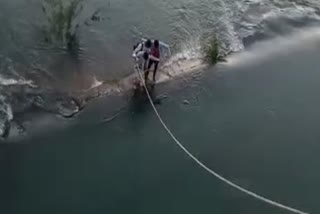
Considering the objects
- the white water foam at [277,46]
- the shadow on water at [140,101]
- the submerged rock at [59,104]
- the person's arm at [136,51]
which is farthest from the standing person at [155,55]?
the white water foam at [277,46]

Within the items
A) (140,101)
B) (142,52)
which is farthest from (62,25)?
(140,101)

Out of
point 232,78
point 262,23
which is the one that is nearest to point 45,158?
point 232,78

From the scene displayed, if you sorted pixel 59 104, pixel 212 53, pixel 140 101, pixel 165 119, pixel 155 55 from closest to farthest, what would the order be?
pixel 59 104, pixel 165 119, pixel 140 101, pixel 155 55, pixel 212 53

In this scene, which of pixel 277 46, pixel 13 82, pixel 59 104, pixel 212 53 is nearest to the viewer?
pixel 59 104

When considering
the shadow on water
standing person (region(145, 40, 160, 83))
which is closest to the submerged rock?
the shadow on water

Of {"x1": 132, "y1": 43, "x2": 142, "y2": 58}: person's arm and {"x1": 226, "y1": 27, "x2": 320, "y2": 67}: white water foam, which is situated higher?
{"x1": 132, "y1": 43, "x2": 142, "y2": 58}: person's arm

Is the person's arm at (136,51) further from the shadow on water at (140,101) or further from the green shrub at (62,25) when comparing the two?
the green shrub at (62,25)

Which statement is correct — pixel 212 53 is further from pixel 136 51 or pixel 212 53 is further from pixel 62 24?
pixel 62 24

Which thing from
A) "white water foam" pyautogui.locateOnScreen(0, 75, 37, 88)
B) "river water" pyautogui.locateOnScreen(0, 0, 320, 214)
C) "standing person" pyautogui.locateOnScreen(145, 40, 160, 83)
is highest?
"standing person" pyautogui.locateOnScreen(145, 40, 160, 83)

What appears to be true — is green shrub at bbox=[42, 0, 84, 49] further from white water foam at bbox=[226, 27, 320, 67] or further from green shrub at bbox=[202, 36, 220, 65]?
white water foam at bbox=[226, 27, 320, 67]

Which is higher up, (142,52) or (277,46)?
(142,52)
